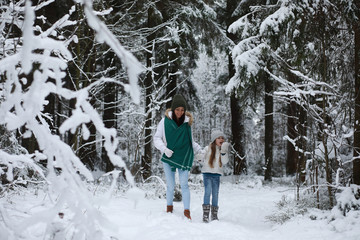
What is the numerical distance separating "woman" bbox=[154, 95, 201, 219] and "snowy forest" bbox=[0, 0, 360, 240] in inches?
22.9

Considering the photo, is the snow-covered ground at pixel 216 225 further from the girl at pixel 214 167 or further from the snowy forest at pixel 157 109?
the girl at pixel 214 167

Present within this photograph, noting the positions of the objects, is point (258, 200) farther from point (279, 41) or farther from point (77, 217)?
point (77, 217)

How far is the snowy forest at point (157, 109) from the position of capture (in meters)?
1.41

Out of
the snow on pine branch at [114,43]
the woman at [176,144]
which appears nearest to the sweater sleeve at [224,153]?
the woman at [176,144]

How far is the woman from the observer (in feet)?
15.3

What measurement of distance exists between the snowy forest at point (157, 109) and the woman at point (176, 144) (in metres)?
0.58

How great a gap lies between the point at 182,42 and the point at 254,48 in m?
3.59

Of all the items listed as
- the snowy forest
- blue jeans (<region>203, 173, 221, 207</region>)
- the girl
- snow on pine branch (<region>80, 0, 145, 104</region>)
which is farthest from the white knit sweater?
snow on pine branch (<region>80, 0, 145, 104</region>)

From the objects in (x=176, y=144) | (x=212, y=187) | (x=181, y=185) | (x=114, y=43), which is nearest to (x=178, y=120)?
(x=176, y=144)

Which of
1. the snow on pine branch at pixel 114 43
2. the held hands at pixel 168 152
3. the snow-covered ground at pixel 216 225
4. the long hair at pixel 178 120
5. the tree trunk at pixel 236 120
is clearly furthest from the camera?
the tree trunk at pixel 236 120

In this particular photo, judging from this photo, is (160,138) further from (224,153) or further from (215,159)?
(224,153)

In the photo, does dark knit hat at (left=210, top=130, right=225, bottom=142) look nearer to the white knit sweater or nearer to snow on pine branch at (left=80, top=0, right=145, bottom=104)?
the white knit sweater

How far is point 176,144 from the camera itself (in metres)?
4.72

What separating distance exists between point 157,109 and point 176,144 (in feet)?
7.23
